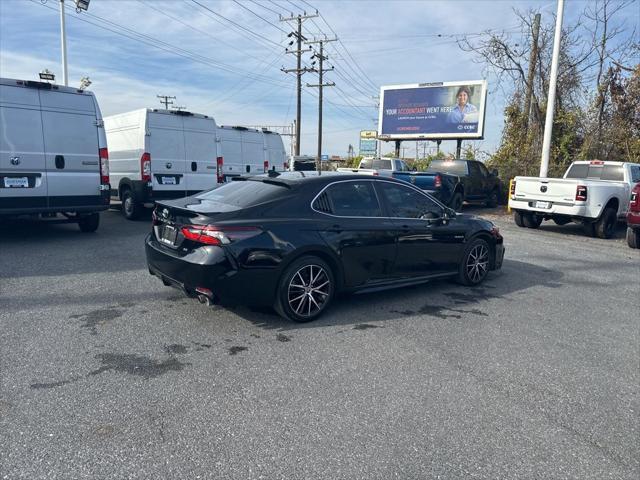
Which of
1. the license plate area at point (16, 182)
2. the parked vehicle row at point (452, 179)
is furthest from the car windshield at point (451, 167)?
the license plate area at point (16, 182)

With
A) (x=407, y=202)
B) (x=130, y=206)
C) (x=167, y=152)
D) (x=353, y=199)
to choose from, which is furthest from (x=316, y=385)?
(x=130, y=206)

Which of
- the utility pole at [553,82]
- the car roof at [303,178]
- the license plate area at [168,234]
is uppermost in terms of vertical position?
the utility pole at [553,82]

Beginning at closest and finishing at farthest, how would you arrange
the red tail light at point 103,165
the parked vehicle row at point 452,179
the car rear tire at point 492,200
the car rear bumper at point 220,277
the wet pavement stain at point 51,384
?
the wet pavement stain at point 51,384, the car rear bumper at point 220,277, the red tail light at point 103,165, the parked vehicle row at point 452,179, the car rear tire at point 492,200

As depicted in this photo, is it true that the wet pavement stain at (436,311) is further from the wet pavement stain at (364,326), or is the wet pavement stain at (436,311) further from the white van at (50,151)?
the white van at (50,151)

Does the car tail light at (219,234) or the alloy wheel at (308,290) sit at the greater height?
the car tail light at (219,234)

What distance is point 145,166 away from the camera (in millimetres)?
10883

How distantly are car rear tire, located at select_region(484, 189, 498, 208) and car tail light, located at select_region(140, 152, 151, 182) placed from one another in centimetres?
1239

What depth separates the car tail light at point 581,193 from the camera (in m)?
10.9

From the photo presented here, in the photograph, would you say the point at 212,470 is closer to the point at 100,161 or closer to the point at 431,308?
the point at 431,308

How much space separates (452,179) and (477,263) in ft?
30.0

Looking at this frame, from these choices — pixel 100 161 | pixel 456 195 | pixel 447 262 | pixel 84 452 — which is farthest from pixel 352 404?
pixel 456 195

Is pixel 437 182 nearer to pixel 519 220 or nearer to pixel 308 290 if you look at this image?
pixel 519 220

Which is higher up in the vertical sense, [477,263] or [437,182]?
[437,182]

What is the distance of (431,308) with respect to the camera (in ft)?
18.2
